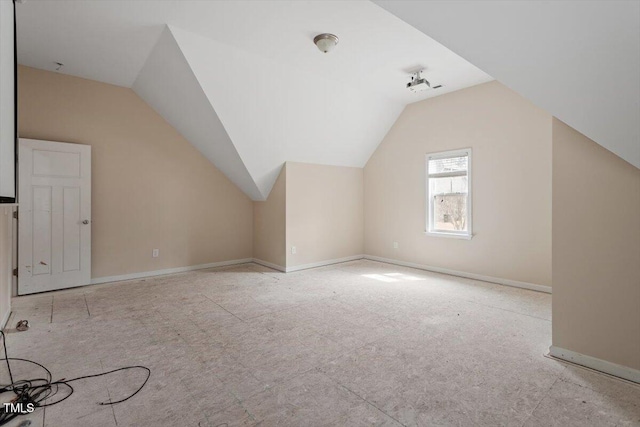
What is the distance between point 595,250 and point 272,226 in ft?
14.1

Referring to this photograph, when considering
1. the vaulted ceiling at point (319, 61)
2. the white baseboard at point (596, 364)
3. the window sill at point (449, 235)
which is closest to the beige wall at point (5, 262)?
the vaulted ceiling at point (319, 61)

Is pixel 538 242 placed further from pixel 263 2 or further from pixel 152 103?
pixel 152 103

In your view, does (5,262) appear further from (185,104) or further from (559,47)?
(559,47)

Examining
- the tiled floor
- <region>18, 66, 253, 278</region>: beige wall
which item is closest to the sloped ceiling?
the tiled floor

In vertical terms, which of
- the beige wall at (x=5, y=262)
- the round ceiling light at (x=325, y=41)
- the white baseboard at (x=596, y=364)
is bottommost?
the white baseboard at (x=596, y=364)

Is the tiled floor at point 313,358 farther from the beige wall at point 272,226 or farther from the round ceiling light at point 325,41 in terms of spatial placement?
the round ceiling light at point 325,41

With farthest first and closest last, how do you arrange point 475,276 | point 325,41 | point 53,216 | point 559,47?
point 475,276 < point 53,216 < point 325,41 < point 559,47

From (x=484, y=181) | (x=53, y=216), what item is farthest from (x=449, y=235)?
(x=53, y=216)

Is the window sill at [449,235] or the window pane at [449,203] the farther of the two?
the window pane at [449,203]

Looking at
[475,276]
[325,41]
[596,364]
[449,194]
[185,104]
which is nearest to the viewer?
[596,364]

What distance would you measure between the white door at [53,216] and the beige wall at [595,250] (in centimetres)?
530

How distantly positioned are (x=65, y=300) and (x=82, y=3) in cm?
314

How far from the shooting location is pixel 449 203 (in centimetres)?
503

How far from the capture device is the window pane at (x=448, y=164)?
15.8 feet
